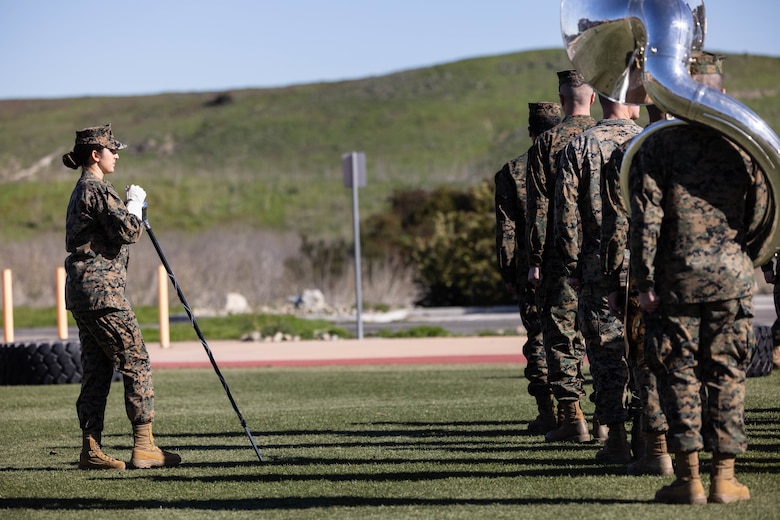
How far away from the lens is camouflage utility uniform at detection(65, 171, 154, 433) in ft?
26.2

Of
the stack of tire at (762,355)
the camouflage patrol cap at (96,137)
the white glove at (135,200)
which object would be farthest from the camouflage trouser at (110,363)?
the stack of tire at (762,355)

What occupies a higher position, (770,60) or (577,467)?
(770,60)

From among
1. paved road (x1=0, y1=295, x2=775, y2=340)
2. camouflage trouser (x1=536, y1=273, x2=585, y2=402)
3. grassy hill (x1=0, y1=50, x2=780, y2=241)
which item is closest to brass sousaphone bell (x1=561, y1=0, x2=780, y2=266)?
camouflage trouser (x1=536, y1=273, x2=585, y2=402)

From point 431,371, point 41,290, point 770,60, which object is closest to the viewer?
point 431,371

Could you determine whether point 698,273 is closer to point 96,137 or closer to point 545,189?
point 545,189

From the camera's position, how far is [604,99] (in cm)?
779

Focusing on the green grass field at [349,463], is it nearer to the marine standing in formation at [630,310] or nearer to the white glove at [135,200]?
the marine standing in formation at [630,310]

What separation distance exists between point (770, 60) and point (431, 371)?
83212 millimetres

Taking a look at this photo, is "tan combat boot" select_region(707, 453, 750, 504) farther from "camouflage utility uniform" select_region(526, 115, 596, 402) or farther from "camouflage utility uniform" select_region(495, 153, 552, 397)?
"camouflage utility uniform" select_region(495, 153, 552, 397)

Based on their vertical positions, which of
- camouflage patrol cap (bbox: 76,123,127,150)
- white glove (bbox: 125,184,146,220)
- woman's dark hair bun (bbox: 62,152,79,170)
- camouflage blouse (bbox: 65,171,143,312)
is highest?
camouflage patrol cap (bbox: 76,123,127,150)

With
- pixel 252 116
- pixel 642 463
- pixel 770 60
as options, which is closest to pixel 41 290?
pixel 642 463

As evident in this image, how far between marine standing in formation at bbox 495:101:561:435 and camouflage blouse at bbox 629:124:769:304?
3.21 m

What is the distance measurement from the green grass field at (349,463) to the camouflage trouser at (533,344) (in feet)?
1.29

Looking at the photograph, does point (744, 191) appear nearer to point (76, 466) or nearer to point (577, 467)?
point (577, 467)
